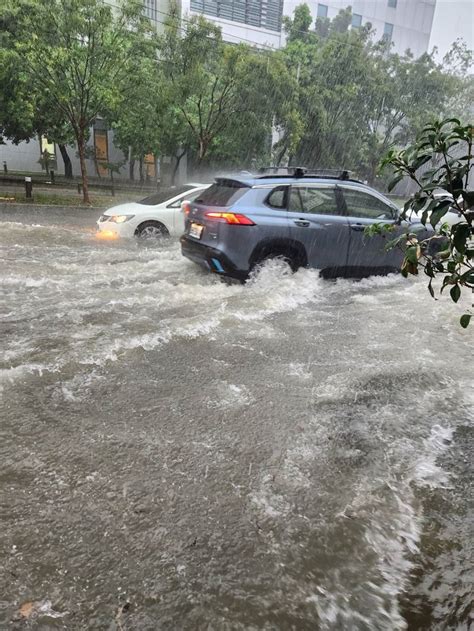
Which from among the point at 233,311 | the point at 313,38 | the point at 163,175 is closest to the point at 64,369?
the point at 233,311

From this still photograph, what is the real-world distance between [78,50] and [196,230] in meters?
10.9

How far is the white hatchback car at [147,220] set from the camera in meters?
9.39

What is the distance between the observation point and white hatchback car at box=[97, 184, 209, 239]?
9.39 meters

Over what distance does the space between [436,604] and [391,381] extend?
7.50 feet

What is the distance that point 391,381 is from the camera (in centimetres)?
420

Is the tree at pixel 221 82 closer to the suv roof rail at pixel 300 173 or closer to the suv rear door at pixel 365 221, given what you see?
the suv roof rail at pixel 300 173

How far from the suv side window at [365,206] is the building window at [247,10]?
113 ft

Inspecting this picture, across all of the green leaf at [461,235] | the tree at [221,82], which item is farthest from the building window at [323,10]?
the green leaf at [461,235]

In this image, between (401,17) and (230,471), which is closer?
(230,471)

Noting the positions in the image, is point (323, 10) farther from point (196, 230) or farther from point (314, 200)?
point (196, 230)

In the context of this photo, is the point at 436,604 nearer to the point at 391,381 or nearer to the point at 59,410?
the point at 391,381

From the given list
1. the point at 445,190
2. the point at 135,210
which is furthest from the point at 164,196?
the point at 445,190

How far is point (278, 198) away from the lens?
6410mm

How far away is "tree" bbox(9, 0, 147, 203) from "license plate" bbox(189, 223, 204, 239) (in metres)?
10.1
